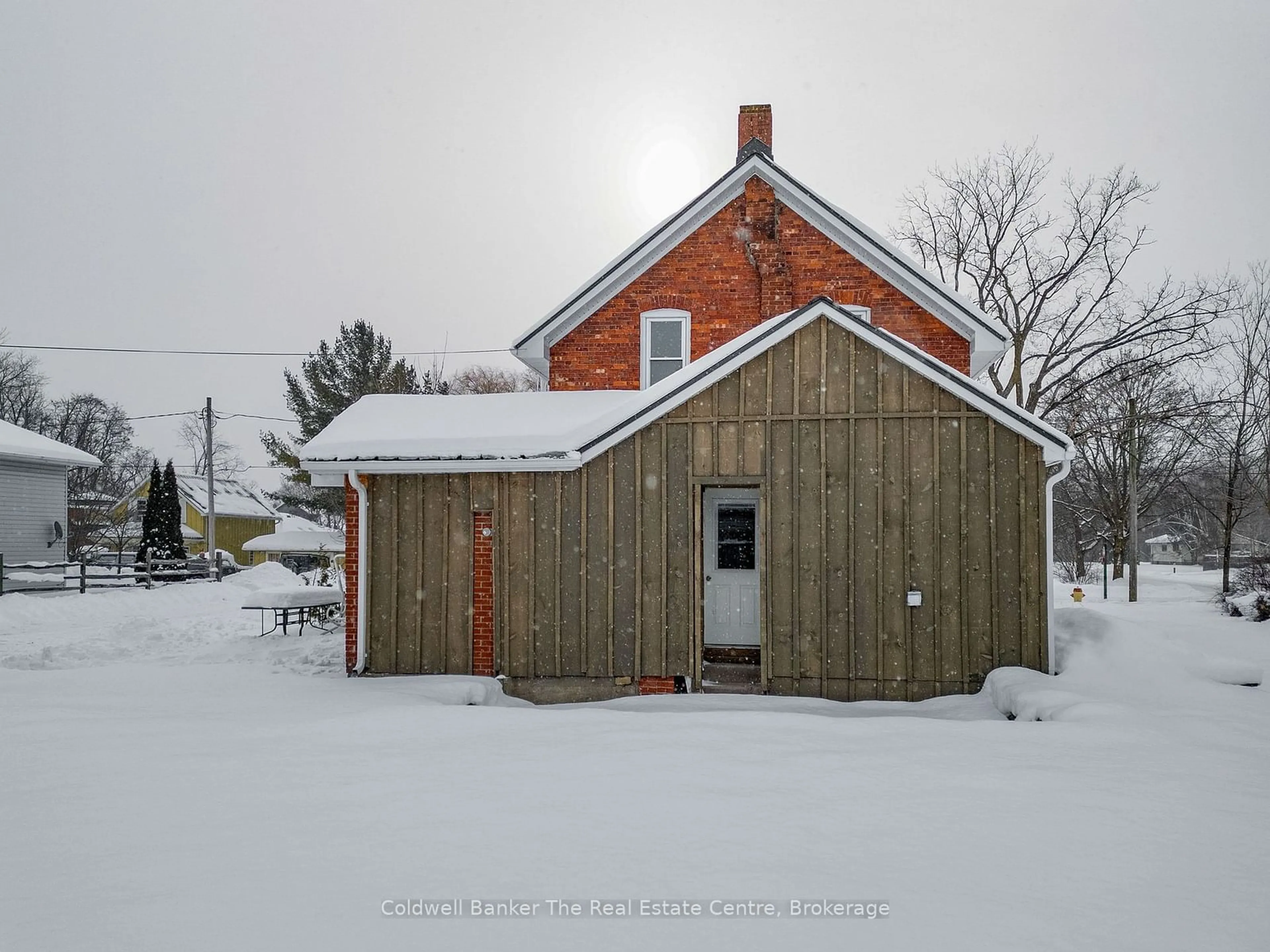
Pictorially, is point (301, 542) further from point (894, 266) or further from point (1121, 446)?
point (1121, 446)

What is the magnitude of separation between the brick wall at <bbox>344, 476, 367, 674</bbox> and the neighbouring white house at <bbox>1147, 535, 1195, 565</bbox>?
66.5 metres

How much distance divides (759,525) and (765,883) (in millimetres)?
5546

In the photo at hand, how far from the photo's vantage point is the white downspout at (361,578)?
878 cm

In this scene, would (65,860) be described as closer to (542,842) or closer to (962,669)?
(542,842)

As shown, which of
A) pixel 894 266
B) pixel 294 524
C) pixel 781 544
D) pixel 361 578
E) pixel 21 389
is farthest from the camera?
pixel 294 524

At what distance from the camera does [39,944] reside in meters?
2.88

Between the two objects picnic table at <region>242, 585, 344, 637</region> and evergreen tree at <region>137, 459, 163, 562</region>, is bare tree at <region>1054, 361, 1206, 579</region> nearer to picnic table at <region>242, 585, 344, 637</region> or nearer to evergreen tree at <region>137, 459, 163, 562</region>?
picnic table at <region>242, 585, 344, 637</region>

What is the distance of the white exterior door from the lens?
1107 cm

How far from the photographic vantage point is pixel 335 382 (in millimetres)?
26219

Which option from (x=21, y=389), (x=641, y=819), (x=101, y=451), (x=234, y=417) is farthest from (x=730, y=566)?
(x=101, y=451)

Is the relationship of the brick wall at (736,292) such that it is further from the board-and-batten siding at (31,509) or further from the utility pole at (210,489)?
the utility pole at (210,489)

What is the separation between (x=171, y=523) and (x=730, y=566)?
2468 centimetres

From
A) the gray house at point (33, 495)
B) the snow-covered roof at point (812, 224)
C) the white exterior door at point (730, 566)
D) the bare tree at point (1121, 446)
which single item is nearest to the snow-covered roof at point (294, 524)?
the gray house at point (33, 495)

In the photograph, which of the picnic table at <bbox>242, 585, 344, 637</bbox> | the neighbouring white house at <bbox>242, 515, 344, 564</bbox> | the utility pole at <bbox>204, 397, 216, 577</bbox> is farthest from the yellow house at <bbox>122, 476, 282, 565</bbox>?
the picnic table at <bbox>242, 585, 344, 637</bbox>
